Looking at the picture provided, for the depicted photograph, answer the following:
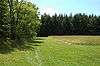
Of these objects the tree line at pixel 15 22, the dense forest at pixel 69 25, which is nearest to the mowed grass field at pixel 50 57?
the tree line at pixel 15 22

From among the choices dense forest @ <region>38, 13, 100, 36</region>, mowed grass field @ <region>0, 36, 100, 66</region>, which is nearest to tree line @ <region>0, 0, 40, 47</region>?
mowed grass field @ <region>0, 36, 100, 66</region>

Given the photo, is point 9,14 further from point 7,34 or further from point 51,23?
point 51,23

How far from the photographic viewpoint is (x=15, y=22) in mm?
52438

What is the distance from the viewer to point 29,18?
6059cm

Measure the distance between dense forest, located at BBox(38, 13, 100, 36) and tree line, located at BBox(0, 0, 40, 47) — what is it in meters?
80.3

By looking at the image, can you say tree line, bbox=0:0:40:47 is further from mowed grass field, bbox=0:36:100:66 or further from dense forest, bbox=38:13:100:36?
dense forest, bbox=38:13:100:36

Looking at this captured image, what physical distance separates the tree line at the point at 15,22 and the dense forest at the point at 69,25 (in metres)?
80.3

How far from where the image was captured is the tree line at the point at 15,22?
42.8 meters

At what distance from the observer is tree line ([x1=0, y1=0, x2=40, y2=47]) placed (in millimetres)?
42812

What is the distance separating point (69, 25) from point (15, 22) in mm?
99942

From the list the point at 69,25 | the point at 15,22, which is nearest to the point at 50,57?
the point at 15,22

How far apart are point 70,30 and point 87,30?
30.1 feet

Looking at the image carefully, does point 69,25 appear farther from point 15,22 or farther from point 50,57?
point 50,57

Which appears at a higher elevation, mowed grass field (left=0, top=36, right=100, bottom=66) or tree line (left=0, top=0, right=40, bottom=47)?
tree line (left=0, top=0, right=40, bottom=47)
